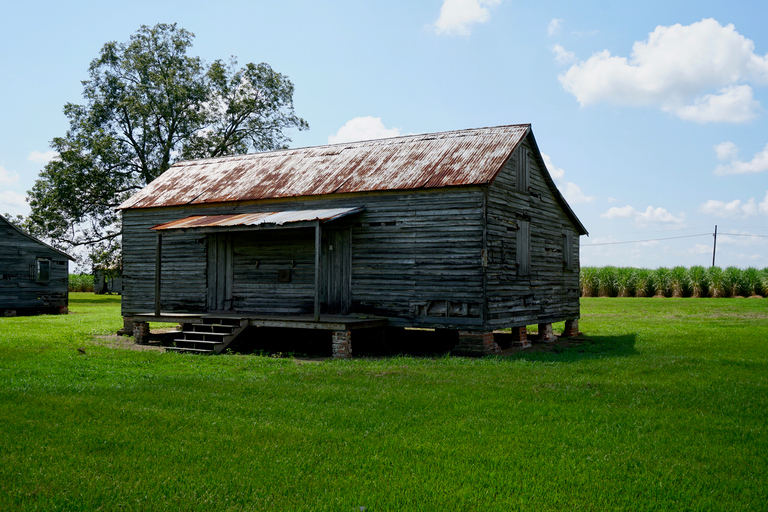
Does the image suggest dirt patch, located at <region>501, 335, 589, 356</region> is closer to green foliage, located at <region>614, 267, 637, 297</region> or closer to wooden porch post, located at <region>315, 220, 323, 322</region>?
wooden porch post, located at <region>315, 220, 323, 322</region>

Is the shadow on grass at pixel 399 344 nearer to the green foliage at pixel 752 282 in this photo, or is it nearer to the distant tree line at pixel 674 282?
the distant tree line at pixel 674 282

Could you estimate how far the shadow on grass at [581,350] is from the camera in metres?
15.4

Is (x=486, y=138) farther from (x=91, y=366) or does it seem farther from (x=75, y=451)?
(x=75, y=451)

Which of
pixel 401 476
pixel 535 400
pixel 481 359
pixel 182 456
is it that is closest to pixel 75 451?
pixel 182 456

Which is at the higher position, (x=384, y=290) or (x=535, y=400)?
(x=384, y=290)

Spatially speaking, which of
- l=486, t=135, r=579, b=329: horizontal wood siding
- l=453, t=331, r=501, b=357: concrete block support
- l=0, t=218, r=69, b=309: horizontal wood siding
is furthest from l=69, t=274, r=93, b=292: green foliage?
l=453, t=331, r=501, b=357: concrete block support

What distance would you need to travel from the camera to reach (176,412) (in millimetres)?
8734

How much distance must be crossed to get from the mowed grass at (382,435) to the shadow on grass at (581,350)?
139cm

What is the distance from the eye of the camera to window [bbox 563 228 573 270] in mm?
21250

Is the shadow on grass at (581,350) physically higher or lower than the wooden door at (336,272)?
lower

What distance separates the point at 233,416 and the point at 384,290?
8.52m

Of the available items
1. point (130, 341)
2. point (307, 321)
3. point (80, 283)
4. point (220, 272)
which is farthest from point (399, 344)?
point (80, 283)

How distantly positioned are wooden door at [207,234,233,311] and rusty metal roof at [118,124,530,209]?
121 centimetres

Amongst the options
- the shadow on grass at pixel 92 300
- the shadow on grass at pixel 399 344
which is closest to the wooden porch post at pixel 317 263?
the shadow on grass at pixel 399 344
